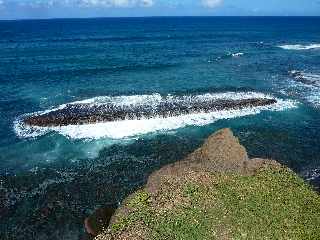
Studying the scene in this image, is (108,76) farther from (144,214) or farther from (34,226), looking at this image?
(144,214)

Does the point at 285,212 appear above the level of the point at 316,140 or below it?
above

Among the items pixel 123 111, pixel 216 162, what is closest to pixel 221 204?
pixel 216 162

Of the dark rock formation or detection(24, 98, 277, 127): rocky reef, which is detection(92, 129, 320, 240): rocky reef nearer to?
the dark rock formation

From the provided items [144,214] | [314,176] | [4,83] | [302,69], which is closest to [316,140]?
[314,176]

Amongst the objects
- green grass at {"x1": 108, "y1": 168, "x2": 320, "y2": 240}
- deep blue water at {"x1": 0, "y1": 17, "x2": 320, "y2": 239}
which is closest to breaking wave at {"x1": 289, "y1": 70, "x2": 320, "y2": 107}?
deep blue water at {"x1": 0, "y1": 17, "x2": 320, "y2": 239}

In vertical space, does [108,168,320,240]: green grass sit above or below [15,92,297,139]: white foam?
above

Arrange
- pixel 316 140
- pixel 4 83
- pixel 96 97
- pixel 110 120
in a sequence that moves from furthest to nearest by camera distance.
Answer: pixel 4 83 → pixel 96 97 → pixel 110 120 → pixel 316 140

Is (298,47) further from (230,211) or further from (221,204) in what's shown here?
(230,211)
